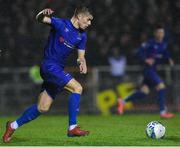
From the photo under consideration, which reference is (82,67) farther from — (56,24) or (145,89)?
(145,89)

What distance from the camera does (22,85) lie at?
17578 mm

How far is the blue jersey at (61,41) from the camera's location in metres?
9.66

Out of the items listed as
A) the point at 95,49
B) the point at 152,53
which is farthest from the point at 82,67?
the point at 95,49

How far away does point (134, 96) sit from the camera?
54.0 ft

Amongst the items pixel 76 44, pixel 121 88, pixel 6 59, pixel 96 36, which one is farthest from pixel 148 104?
pixel 76 44

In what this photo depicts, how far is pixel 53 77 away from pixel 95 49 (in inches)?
385

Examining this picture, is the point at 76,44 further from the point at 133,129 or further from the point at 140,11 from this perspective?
the point at 140,11

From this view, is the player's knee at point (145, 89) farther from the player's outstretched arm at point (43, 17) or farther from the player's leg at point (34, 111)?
the player's outstretched arm at point (43, 17)

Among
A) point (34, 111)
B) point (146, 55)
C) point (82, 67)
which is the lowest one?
point (34, 111)

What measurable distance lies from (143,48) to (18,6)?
5372 millimetres

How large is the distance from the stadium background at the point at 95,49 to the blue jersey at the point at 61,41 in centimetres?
705

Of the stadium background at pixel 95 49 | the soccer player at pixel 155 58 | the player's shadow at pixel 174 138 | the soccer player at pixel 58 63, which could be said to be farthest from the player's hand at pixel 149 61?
the soccer player at pixel 58 63

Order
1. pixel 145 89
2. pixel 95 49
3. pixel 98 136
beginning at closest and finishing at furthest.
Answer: pixel 98 136 < pixel 145 89 < pixel 95 49

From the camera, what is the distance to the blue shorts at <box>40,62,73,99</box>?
9.54m
